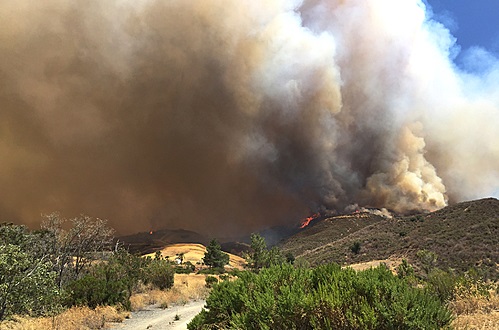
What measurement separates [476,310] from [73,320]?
562 inches

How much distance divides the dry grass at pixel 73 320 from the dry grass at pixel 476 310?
1285 cm

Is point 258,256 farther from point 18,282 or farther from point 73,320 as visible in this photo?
point 18,282

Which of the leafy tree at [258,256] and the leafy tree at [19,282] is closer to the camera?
the leafy tree at [19,282]

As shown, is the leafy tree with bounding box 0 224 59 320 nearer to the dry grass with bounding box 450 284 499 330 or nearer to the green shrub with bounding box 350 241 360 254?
the dry grass with bounding box 450 284 499 330

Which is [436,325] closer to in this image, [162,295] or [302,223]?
[162,295]

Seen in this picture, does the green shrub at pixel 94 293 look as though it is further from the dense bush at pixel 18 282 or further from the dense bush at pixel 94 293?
the dense bush at pixel 18 282

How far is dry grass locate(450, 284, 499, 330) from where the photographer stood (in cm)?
759

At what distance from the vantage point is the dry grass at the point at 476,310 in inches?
299

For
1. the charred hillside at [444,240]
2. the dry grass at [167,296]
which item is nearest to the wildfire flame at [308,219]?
the charred hillside at [444,240]

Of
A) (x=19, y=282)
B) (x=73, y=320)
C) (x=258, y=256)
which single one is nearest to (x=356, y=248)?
(x=258, y=256)

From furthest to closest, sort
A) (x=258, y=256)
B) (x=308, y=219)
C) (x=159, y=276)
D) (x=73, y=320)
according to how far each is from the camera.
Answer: (x=308, y=219), (x=258, y=256), (x=159, y=276), (x=73, y=320)

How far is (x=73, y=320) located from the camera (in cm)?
1277

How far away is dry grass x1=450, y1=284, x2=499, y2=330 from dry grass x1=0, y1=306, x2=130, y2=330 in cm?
1285

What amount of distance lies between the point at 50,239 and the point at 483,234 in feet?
204
